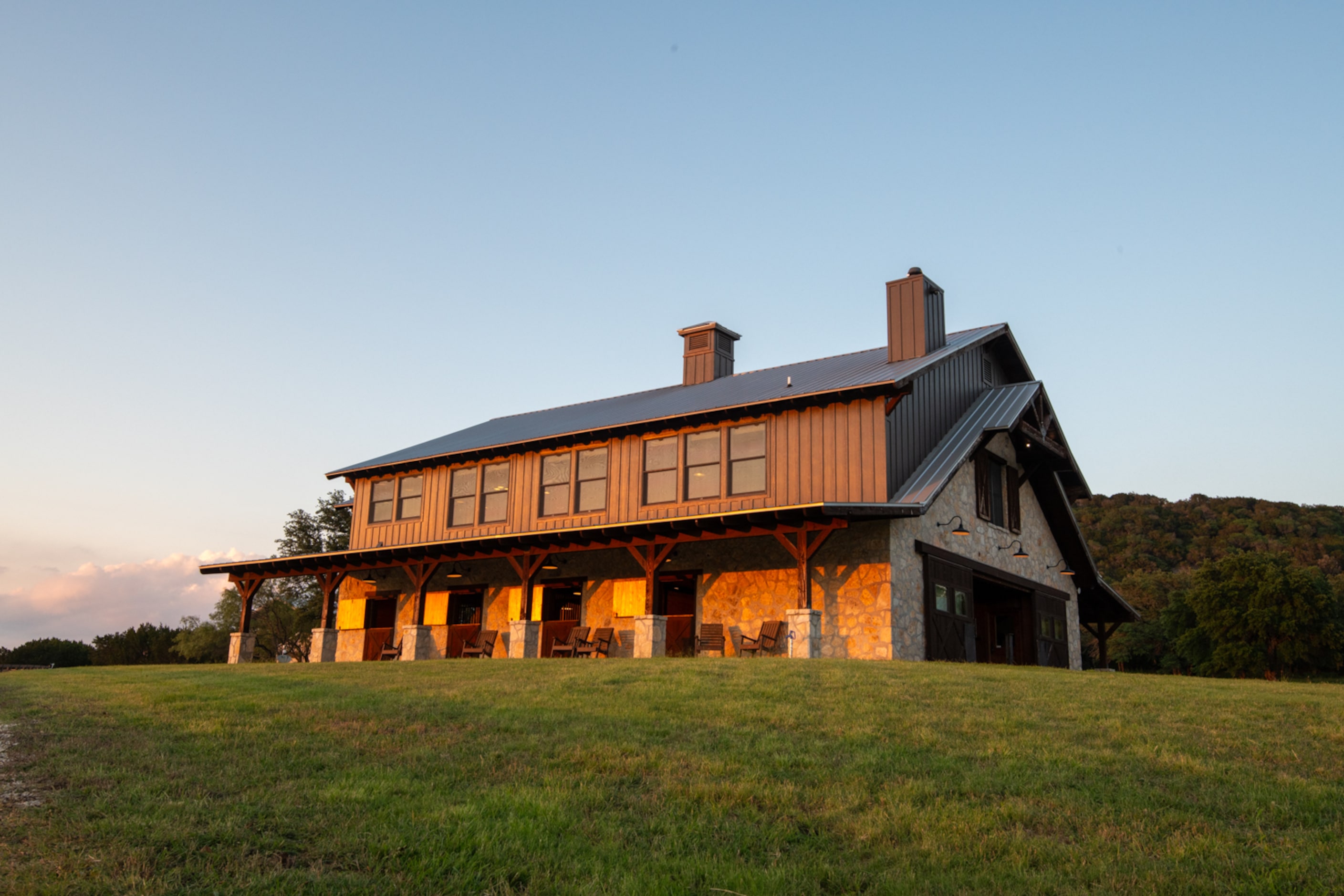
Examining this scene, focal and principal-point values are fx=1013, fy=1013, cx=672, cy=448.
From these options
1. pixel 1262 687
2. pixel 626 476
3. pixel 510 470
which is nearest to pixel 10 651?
pixel 510 470

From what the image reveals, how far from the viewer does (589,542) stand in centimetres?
1939

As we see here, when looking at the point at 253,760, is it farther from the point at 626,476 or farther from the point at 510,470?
the point at 510,470

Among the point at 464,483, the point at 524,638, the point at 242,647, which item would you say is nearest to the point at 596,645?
the point at 524,638

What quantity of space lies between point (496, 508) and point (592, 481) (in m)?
2.83

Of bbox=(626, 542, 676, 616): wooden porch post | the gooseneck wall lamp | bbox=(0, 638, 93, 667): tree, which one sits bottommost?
bbox=(0, 638, 93, 667): tree

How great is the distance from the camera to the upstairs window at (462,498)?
23656 millimetres

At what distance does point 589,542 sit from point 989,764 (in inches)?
504

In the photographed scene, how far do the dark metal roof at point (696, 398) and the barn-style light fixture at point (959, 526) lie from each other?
9.75ft

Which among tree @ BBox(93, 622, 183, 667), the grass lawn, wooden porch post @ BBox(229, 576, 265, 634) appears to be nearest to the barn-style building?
wooden porch post @ BBox(229, 576, 265, 634)

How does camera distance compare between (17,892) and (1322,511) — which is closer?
(17,892)

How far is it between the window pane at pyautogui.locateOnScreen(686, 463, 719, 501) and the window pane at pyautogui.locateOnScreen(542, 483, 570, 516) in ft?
10.2

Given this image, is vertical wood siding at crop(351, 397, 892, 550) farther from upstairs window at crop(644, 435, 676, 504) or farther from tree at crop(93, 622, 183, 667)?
Answer: tree at crop(93, 622, 183, 667)

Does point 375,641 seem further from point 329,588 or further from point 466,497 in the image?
point 466,497

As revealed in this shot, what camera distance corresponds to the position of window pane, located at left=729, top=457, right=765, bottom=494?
63.0 feet
